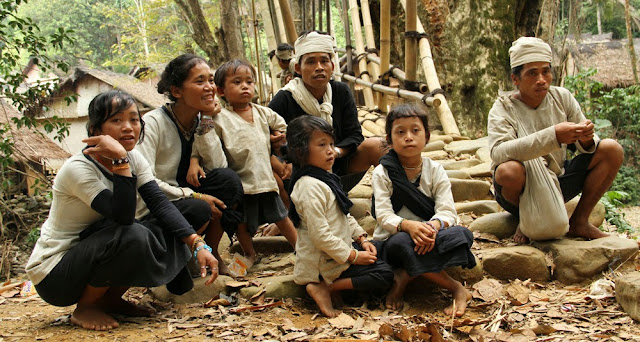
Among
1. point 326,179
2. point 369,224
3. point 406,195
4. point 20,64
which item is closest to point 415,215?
point 406,195

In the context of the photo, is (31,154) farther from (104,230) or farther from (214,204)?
(104,230)

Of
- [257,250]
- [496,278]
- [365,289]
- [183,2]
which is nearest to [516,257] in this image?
[496,278]

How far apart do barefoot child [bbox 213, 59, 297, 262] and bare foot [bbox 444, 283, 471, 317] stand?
116cm

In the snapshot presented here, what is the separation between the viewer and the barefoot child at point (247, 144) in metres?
3.09

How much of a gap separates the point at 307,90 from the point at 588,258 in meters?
2.01

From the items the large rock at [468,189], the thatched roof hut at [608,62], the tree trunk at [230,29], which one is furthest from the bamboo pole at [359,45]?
the thatched roof hut at [608,62]

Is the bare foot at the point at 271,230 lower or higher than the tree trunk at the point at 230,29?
lower

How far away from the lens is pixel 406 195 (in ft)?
8.96

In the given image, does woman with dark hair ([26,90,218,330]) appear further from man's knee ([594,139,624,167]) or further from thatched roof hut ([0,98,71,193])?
thatched roof hut ([0,98,71,193])

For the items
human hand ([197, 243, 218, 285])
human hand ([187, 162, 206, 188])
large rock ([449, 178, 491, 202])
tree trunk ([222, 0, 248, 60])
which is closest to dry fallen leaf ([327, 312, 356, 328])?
human hand ([197, 243, 218, 285])

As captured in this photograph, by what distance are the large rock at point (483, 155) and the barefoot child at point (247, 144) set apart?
2.49 metres

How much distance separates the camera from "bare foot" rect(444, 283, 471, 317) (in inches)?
97.2

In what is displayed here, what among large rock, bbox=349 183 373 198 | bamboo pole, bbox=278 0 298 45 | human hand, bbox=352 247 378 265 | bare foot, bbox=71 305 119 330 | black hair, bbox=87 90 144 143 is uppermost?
bamboo pole, bbox=278 0 298 45

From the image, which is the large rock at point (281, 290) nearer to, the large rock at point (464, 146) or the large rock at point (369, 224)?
the large rock at point (369, 224)
